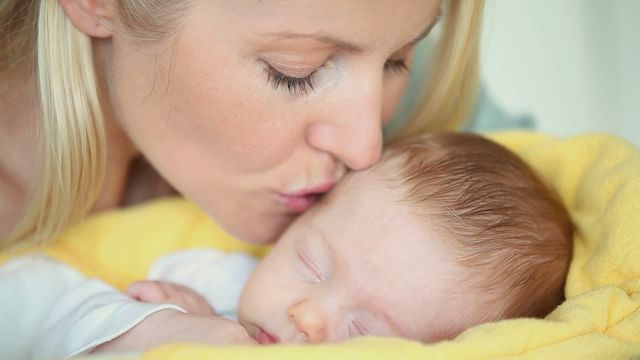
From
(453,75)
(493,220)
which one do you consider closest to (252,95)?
(493,220)

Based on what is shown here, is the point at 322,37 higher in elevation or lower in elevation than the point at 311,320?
higher

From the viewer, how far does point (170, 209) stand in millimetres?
1762

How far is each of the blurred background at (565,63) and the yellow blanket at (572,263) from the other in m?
0.61

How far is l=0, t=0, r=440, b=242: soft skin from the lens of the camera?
127cm

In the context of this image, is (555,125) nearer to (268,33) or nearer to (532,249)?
(532,249)

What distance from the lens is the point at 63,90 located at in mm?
1452

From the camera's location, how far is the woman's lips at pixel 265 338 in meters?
1.33

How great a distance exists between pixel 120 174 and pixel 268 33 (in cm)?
71

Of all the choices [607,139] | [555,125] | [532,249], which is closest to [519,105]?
[555,125]

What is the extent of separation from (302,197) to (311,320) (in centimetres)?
31

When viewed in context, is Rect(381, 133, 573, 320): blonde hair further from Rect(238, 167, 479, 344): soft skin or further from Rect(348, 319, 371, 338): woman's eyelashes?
Rect(348, 319, 371, 338): woman's eyelashes

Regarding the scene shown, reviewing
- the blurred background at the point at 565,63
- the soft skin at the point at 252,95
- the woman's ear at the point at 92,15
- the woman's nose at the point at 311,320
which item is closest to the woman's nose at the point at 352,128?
the soft skin at the point at 252,95

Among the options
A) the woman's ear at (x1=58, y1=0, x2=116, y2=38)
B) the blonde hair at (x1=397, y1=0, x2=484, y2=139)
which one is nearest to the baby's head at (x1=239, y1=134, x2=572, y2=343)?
the blonde hair at (x1=397, y1=0, x2=484, y2=139)

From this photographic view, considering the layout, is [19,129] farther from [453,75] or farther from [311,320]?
[453,75]
